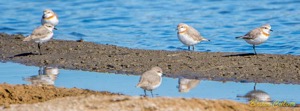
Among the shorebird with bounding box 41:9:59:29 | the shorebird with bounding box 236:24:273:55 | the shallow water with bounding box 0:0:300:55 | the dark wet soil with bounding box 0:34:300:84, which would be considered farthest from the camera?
the shallow water with bounding box 0:0:300:55

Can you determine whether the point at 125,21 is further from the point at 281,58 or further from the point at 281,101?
the point at 281,101

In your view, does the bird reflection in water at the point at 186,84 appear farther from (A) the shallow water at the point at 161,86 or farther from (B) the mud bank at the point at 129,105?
(B) the mud bank at the point at 129,105

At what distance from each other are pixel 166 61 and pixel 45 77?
115 inches

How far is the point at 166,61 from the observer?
62.0 feet

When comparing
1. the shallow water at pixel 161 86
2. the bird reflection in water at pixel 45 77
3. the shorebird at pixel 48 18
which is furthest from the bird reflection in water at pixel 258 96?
the shorebird at pixel 48 18

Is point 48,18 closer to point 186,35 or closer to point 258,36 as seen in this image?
point 186,35

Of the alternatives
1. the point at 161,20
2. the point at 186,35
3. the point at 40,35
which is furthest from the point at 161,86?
the point at 161,20

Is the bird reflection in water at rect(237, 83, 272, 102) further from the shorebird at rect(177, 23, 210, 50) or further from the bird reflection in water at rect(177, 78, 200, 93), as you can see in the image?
the shorebird at rect(177, 23, 210, 50)

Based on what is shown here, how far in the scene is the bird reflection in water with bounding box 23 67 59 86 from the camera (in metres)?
16.8

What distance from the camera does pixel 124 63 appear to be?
61.5 ft

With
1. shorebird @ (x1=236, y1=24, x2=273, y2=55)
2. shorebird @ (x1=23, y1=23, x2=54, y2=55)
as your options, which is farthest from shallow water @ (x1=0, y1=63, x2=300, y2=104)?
shorebird @ (x1=236, y1=24, x2=273, y2=55)

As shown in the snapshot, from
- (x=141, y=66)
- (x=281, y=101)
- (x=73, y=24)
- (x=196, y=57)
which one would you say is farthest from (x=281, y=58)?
(x=73, y=24)

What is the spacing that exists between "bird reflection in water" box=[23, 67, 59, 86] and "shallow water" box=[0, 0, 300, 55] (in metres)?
6.60

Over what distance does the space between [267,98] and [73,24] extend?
1760 cm
